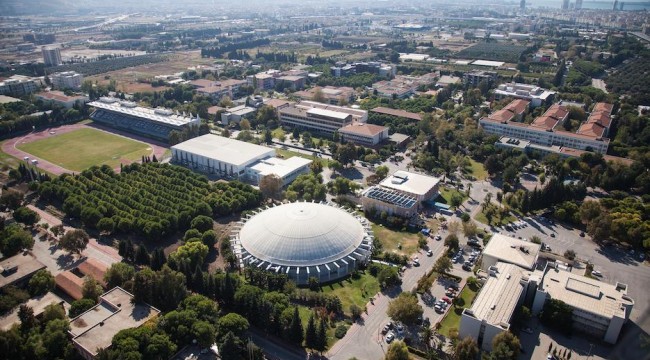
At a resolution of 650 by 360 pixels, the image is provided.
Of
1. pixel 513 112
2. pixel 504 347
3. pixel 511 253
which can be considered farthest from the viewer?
pixel 513 112

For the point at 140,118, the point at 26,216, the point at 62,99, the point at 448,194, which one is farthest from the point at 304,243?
the point at 62,99

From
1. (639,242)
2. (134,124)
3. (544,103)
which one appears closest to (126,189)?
(134,124)

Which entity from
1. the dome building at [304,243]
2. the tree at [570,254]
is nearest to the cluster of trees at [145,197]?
the dome building at [304,243]

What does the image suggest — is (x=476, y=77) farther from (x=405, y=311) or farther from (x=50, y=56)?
(x=50, y=56)

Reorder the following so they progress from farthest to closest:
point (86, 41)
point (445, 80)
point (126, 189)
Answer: point (86, 41)
point (445, 80)
point (126, 189)

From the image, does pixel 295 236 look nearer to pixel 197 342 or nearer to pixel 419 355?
pixel 197 342

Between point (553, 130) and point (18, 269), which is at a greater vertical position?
point (553, 130)
